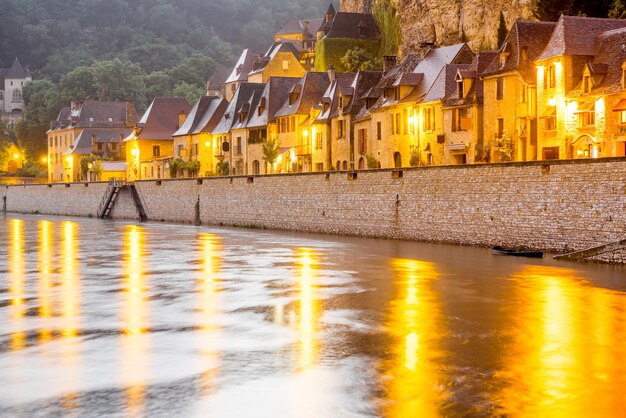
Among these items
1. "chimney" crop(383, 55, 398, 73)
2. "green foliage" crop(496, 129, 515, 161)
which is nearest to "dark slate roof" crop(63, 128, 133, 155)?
"chimney" crop(383, 55, 398, 73)

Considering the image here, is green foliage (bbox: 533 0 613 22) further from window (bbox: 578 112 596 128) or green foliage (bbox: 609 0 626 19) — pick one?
window (bbox: 578 112 596 128)

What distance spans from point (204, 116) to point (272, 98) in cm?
1398

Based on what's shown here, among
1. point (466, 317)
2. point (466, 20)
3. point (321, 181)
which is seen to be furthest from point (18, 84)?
point (466, 317)

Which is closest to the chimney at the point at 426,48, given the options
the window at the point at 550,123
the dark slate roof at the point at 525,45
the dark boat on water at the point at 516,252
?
the dark slate roof at the point at 525,45

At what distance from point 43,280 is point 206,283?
495cm

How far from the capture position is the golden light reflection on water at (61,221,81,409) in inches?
511

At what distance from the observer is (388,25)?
76375 millimetres

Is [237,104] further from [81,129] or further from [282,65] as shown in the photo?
[81,129]

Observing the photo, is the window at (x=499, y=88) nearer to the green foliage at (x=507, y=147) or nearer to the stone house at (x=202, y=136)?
the green foliage at (x=507, y=147)

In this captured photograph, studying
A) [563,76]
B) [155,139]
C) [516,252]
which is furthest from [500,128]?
[155,139]

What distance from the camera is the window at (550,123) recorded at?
4231cm

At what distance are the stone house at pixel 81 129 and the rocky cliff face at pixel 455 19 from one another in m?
45.1

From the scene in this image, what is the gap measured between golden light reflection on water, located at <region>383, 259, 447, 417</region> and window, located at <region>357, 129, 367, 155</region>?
32394 millimetres

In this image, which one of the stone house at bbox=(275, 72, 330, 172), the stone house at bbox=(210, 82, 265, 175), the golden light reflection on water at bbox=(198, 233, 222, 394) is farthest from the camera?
the stone house at bbox=(210, 82, 265, 175)
